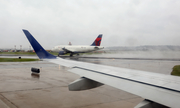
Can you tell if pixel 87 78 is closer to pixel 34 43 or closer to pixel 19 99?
pixel 34 43

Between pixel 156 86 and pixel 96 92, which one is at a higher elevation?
pixel 156 86

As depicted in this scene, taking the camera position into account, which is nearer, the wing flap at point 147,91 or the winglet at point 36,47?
the wing flap at point 147,91

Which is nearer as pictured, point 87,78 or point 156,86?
point 156,86

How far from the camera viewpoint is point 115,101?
648 centimetres

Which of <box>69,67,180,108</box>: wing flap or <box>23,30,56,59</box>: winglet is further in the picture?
<box>23,30,56,59</box>: winglet

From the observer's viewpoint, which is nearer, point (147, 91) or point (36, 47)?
point (147, 91)

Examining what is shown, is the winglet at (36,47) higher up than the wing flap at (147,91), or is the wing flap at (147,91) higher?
the winglet at (36,47)

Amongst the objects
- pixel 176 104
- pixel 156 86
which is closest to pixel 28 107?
pixel 156 86

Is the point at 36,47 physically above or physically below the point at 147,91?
above

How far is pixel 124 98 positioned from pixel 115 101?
0.62 m

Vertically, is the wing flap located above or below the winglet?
below

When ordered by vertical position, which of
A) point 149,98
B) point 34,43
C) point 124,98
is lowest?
point 124,98

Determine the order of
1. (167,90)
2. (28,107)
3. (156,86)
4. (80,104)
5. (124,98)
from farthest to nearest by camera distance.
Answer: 1. (124,98)
2. (80,104)
3. (28,107)
4. (156,86)
5. (167,90)

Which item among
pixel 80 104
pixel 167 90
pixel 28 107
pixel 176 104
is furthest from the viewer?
pixel 80 104
